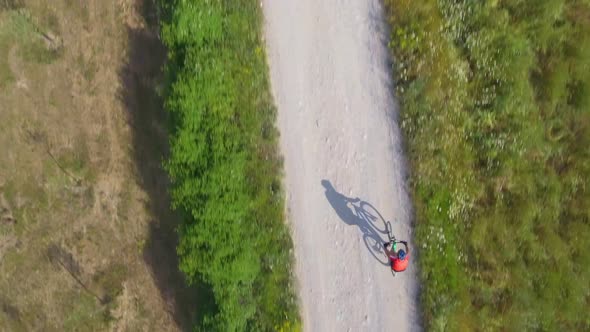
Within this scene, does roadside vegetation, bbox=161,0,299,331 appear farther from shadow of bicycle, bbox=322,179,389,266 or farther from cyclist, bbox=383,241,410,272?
cyclist, bbox=383,241,410,272

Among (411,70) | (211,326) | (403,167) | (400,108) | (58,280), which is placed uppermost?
(411,70)

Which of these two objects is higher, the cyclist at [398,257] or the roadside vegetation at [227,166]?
the roadside vegetation at [227,166]

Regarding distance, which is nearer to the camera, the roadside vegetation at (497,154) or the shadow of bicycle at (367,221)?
the roadside vegetation at (497,154)

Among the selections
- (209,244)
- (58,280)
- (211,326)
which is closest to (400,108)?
(209,244)

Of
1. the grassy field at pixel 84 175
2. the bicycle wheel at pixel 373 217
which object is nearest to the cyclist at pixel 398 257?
the bicycle wheel at pixel 373 217

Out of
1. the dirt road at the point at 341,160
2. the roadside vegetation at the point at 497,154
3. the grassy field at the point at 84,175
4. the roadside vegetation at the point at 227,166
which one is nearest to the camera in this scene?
the roadside vegetation at the point at 227,166

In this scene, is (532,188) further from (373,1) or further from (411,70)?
(373,1)

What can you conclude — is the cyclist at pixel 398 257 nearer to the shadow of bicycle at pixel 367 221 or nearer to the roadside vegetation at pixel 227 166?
the shadow of bicycle at pixel 367 221
